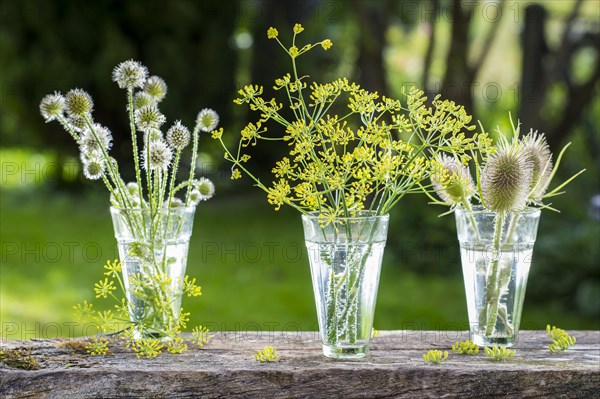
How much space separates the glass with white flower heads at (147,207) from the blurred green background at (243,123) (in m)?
2.35

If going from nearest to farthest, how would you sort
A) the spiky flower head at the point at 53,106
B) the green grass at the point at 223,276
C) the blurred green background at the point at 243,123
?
the spiky flower head at the point at 53,106 → the green grass at the point at 223,276 → the blurred green background at the point at 243,123

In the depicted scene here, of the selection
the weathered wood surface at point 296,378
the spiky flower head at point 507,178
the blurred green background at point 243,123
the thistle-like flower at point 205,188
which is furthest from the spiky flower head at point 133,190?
the blurred green background at point 243,123

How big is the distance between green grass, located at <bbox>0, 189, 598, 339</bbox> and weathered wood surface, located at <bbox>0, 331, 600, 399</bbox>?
6.86ft

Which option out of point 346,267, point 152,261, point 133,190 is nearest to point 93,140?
point 133,190

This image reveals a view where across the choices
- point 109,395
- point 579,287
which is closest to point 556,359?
point 109,395

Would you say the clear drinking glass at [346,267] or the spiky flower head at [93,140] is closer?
the clear drinking glass at [346,267]

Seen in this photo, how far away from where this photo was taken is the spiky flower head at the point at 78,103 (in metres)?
1.76

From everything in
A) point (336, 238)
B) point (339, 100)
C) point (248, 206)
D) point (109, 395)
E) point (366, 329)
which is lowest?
point (109, 395)

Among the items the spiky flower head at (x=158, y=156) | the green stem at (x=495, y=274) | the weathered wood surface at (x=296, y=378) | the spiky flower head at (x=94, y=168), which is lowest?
the weathered wood surface at (x=296, y=378)

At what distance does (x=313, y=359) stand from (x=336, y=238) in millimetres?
273

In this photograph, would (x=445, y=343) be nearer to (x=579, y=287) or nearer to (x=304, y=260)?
(x=579, y=287)

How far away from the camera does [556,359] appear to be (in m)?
1.82

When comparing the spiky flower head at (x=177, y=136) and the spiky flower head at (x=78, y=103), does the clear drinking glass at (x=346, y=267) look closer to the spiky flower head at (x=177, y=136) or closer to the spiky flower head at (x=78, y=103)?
the spiky flower head at (x=177, y=136)

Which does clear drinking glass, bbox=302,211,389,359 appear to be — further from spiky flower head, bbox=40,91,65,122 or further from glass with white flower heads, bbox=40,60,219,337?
spiky flower head, bbox=40,91,65,122
